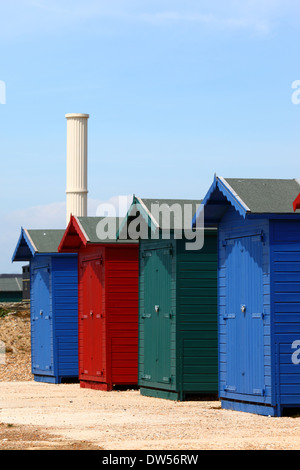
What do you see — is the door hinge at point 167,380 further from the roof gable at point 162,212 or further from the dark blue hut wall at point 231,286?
the roof gable at point 162,212

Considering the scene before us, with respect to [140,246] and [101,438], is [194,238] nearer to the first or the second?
[140,246]

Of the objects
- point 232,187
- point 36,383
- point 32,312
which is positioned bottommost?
point 36,383

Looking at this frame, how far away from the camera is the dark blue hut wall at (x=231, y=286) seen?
14.0 m

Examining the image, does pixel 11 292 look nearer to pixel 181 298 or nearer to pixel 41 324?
pixel 41 324

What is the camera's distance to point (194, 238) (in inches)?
680

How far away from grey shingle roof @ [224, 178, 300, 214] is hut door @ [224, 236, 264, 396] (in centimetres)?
50

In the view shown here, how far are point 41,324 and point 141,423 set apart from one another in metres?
11.5

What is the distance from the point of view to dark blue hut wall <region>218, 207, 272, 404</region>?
1395cm

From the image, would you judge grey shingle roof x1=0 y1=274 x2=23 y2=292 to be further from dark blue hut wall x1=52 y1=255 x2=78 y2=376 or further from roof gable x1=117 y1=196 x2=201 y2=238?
roof gable x1=117 y1=196 x2=201 y2=238

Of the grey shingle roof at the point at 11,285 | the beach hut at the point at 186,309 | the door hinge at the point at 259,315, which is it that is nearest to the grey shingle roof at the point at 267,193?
the door hinge at the point at 259,315

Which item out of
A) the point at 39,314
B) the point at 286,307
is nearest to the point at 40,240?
the point at 39,314
